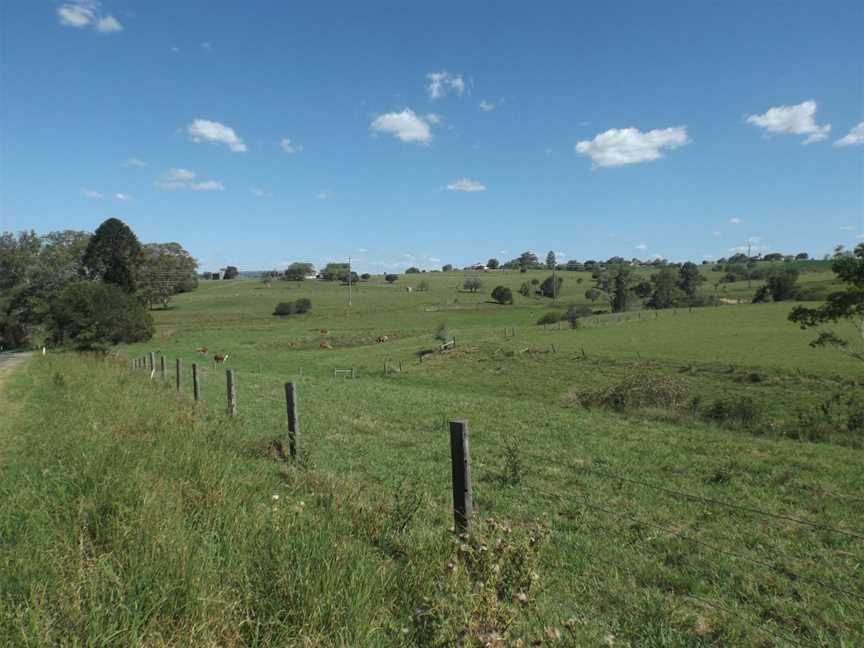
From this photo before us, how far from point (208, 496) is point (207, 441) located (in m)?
2.53

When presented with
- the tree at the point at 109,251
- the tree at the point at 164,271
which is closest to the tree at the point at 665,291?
the tree at the point at 109,251

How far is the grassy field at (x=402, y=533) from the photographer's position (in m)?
2.97

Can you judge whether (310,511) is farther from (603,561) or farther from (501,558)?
(603,561)

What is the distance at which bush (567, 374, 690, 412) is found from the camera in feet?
77.6

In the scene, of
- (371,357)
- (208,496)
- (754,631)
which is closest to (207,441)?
(208,496)

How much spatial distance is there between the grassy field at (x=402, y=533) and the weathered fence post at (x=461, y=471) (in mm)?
331

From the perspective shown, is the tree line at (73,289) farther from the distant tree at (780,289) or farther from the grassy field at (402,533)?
the distant tree at (780,289)

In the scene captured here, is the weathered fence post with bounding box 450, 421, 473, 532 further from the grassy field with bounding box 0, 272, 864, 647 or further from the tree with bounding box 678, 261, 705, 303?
the tree with bounding box 678, 261, 705, 303

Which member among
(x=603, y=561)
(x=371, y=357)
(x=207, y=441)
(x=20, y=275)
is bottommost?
(x=371, y=357)

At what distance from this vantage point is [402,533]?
4.57m

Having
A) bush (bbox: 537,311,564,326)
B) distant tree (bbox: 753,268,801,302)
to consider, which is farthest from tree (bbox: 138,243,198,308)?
distant tree (bbox: 753,268,801,302)

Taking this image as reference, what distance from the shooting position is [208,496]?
4.68m

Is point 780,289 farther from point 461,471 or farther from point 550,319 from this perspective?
point 461,471

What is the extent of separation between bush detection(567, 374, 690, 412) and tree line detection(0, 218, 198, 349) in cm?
4403
